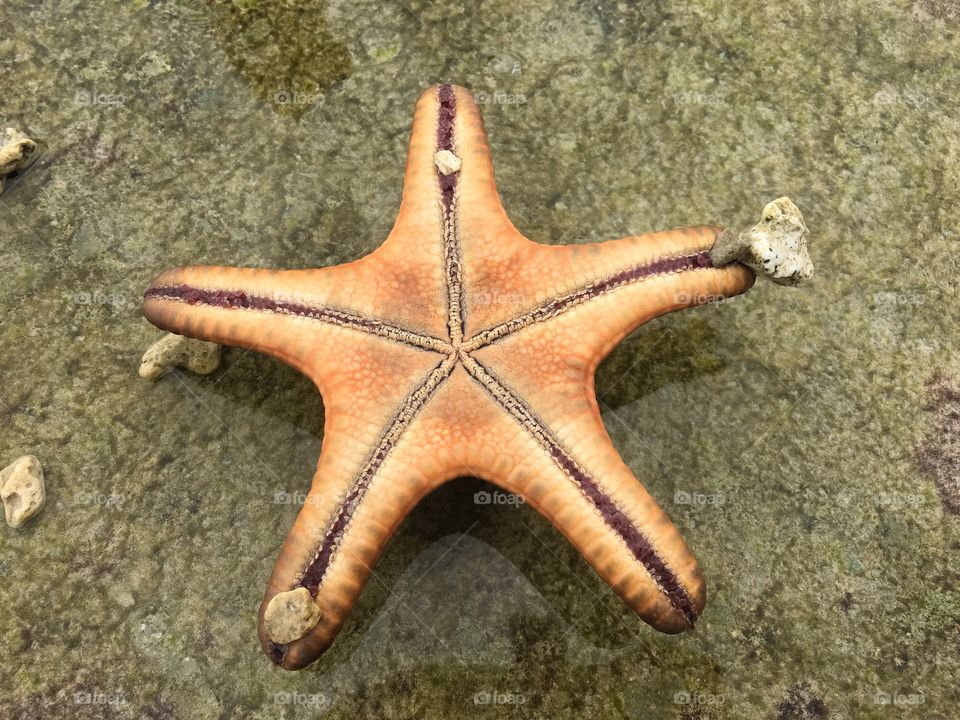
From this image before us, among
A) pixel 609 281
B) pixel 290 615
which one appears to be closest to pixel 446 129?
pixel 609 281

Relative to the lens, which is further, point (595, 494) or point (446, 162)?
point (446, 162)

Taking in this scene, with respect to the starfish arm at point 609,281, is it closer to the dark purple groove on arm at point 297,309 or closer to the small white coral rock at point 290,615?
the dark purple groove on arm at point 297,309

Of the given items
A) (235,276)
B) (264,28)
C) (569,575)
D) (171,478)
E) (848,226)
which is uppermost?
(264,28)

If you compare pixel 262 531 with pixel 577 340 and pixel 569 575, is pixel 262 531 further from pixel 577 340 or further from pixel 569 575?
pixel 577 340

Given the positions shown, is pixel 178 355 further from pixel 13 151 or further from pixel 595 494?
pixel 595 494

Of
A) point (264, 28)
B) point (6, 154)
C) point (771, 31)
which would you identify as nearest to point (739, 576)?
point (771, 31)

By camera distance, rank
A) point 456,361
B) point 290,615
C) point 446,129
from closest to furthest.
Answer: point 290,615, point 456,361, point 446,129

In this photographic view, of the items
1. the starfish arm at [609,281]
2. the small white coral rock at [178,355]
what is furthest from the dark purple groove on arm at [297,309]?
the small white coral rock at [178,355]

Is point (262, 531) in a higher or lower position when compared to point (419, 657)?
higher
